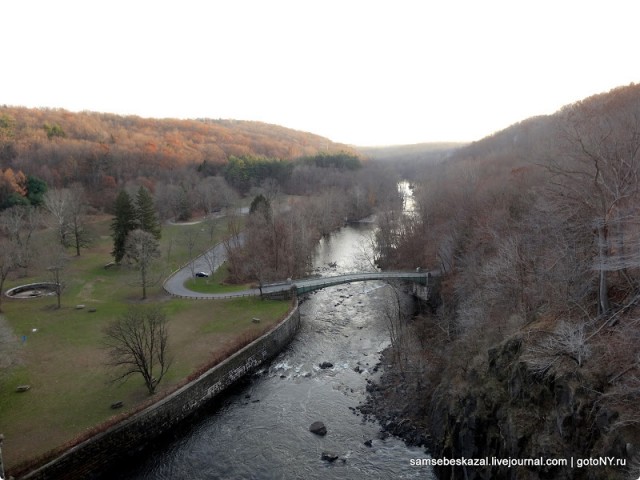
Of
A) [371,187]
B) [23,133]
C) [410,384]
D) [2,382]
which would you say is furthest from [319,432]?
[23,133]

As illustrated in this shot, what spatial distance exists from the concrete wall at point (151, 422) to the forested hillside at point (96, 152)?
54363 millimetres

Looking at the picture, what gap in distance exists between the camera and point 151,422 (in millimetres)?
25078

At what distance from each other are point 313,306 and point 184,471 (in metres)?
24.5

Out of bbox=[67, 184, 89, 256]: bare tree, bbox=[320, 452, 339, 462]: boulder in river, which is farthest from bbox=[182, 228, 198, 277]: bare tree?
bbox=[320, 452, 339, 462]: boulder in river

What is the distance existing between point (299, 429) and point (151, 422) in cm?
870

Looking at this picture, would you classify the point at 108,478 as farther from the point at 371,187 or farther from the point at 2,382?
the point at 371,187

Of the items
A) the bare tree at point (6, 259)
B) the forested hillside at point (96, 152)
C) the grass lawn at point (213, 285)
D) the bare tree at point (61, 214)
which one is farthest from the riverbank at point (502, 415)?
the forested hillside at point (96, 152)

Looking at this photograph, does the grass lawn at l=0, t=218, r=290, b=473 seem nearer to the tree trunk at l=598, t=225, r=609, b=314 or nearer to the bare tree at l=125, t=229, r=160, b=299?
the bare tree at l=125, t=229, r=160, b=299

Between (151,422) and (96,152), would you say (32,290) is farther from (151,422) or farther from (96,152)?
(96,152)

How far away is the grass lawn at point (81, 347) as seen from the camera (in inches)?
933

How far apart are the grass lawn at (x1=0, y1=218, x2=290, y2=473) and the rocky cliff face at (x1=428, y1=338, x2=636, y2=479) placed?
17.6 m

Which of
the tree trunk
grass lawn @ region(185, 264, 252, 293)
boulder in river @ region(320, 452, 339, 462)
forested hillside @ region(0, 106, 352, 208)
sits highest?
forested hillside @ region(0, 106, 352, 208)

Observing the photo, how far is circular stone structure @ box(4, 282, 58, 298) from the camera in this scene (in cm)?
4331

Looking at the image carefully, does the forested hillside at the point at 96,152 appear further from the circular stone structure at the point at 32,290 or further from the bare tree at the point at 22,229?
the circular stone structure at the point at 32,290
